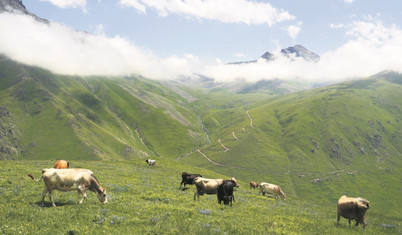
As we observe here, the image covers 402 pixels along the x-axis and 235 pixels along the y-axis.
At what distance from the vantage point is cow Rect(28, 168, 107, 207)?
1670 cm

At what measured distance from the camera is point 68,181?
55.7ft

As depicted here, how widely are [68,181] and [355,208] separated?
21.5m

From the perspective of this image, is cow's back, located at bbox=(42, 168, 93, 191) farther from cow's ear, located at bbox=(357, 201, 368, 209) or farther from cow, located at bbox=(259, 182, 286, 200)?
cow, located at bbox=(259, 182, 286, 200)

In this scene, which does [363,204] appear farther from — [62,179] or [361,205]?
[62,179]

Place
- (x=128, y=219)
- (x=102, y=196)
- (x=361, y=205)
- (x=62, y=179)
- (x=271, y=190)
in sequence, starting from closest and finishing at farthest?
1. (x=128, y=219)
2. (x=62, y=179)
3. (x=102, y=196)
4. (x=361, y=205)
5. (x=271, y=190)

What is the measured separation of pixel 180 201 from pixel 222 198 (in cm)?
394

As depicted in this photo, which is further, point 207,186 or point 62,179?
point 207,186

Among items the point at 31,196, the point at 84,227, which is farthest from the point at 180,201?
the point at 31,196

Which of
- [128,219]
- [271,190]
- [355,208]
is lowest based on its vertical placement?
[271,190]

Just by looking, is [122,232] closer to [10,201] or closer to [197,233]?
[197,233]

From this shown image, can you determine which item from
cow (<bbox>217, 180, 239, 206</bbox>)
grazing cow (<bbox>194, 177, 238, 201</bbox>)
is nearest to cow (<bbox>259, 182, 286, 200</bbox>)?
grazing cow (<bbox>194, 177, 238, 201</bbox>)

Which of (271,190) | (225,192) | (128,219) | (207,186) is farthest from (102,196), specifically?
(271,190)

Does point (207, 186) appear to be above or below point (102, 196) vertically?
below

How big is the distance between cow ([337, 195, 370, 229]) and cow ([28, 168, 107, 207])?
61.2 feet
